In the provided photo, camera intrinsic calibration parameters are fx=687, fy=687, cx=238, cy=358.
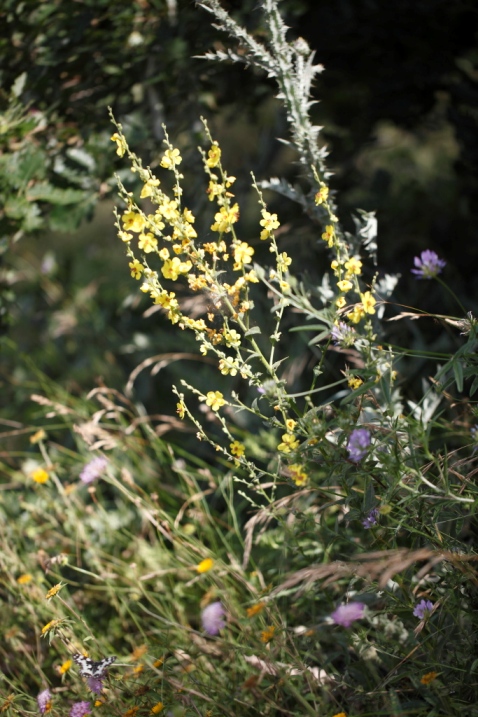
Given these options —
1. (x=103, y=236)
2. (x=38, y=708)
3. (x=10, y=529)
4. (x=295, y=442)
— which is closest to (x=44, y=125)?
(x=10, y=529)

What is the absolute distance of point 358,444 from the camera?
119 cm

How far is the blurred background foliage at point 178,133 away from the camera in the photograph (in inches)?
78.5

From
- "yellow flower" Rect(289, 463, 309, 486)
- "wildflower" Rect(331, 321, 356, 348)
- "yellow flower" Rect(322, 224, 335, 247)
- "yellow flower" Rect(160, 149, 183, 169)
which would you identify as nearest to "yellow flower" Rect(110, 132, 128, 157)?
"yellow flower" Rect(160, 149, 183, 169)

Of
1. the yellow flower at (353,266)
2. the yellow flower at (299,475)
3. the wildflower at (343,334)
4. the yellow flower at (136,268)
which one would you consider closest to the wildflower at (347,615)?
the yellow flower at (299,475)

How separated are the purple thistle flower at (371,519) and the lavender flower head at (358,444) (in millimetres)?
120

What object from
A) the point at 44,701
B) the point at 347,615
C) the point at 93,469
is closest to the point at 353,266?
the point at 347,615

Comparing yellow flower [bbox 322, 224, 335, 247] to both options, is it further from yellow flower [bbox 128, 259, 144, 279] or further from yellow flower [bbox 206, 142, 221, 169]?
yellow flower [bbox 128, 259, 144, 279]

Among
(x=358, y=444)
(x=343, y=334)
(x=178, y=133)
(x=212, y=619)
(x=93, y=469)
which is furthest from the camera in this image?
(x=178, y=133)

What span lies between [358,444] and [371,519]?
0.60 feet

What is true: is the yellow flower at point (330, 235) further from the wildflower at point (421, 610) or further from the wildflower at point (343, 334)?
the wildflower at point (421, 610)

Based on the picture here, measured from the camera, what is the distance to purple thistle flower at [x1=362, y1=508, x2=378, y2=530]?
127 centimetres

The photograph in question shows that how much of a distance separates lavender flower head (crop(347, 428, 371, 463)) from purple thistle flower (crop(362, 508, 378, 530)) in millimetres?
120

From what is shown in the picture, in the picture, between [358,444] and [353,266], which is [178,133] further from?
[358,444]

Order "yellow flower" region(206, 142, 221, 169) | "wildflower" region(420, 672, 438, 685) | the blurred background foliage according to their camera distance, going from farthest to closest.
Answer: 1. the blurred background foliage
2. "yellow flower" region(206, 142, 221, 169)
3. "wildflower" region(420, 672, 438, 685)
